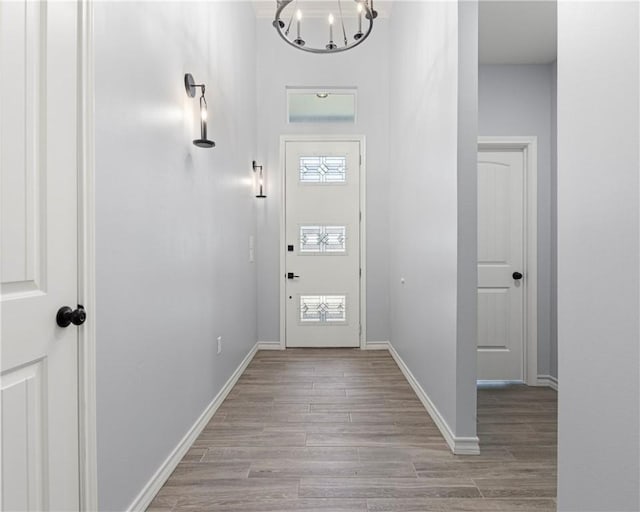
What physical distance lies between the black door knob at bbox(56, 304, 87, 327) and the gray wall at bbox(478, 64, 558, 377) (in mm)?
3429

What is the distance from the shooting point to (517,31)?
2988 mm

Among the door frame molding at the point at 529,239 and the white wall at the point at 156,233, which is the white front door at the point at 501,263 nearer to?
the door frame molding at the point at 529,239

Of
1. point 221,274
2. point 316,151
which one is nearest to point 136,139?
point 221,274

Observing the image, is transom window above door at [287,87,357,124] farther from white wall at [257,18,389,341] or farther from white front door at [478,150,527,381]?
white front door at [478,150,527,381]

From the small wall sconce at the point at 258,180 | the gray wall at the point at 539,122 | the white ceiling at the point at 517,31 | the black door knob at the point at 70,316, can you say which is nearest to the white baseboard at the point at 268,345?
the small wall sconce at the point at 258,180

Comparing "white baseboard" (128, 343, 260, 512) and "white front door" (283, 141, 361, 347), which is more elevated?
"white front door" (283, 141, 361, 347)

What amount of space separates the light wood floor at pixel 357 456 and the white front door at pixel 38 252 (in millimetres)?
793

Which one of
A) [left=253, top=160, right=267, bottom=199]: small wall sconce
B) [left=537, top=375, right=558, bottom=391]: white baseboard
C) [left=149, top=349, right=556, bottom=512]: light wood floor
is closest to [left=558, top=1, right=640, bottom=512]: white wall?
[left=149, top=349, right=556, bottom=512]: light wood floor

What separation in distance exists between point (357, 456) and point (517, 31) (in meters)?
3.27

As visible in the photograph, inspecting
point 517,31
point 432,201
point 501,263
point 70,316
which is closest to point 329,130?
point 517,31

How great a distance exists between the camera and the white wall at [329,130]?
174 inches

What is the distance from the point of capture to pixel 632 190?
94 cm

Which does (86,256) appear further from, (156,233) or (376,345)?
(376,345)

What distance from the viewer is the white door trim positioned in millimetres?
1290
